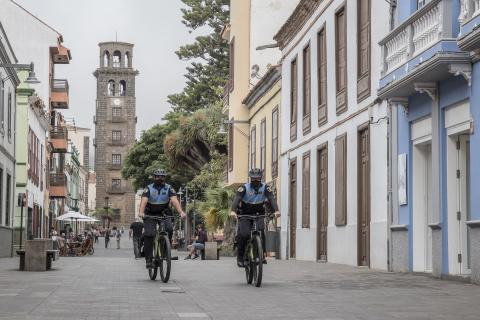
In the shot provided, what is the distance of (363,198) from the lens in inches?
890

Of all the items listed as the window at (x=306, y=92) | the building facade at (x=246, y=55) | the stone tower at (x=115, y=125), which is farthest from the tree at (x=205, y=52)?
the stone tower at (x=115, y=125)

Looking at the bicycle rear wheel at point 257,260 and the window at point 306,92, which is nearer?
the bicycle rear wheel at point 257,260

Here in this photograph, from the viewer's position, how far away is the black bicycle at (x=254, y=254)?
1429 cm

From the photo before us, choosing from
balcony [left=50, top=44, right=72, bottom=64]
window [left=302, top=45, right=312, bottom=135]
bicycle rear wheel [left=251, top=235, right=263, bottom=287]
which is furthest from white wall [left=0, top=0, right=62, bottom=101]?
bicycle rear wheel [left=251, top=235, right=263, bottom=287]

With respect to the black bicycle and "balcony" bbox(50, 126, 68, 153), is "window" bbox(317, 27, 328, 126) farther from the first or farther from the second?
"balcony" bbox(50, 126, 68, 153)

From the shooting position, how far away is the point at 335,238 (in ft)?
82.8

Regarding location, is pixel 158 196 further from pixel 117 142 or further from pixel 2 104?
pixel 117 142

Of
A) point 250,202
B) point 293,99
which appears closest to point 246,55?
point 293,99

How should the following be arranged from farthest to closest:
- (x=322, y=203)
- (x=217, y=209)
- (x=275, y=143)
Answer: (x=217, y=209) → (x=275, y=143) → (x=322, y=203)

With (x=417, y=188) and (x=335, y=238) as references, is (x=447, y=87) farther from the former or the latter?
(x=335, y=238)

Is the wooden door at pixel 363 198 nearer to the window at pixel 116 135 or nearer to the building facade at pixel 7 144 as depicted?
the building facade at pixel 7 144

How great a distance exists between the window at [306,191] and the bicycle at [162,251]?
13.7 m

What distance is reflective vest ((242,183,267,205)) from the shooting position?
14.9 m

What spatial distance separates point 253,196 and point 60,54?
4898 cm
